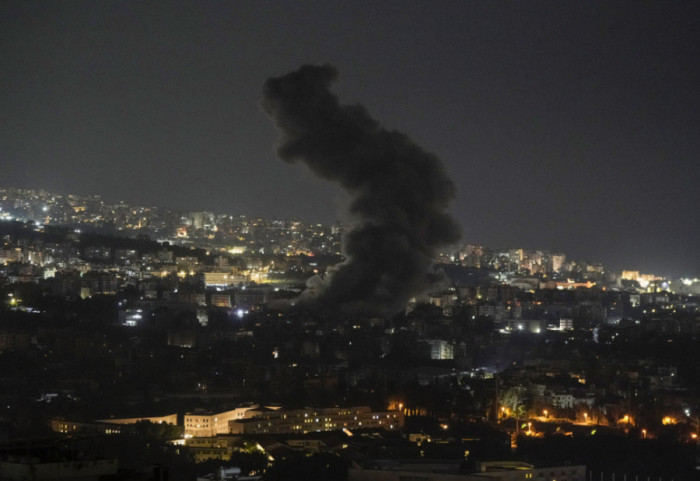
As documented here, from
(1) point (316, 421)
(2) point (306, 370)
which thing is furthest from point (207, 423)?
(2) point (306, 370)

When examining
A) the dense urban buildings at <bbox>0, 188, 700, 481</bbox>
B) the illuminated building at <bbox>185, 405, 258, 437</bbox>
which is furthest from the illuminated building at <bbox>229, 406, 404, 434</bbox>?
the illuminated building at <bbox>185, 405, 258, 437</bbox>

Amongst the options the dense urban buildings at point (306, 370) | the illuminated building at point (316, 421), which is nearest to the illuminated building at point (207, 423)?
the dense urban buildings at point (306, 370)

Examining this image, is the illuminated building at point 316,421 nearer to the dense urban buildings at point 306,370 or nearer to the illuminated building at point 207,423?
the dense urban buildings at point 306,370

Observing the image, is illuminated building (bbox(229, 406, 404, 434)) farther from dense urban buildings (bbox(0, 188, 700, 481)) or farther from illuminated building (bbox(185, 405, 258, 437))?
illuminated building (bbox(185, 405, 258, 437))

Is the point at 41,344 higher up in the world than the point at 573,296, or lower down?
lower down

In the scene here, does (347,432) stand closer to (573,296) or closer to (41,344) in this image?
(41,344)

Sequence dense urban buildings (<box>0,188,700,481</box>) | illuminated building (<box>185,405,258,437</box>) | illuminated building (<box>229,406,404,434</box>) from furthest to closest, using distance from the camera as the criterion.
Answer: illuminated building (<box>229,406,404,434</box>) < illuminated building (<box>185,405,258,437</box>) < dense urban buildings (<box>0,188,700,481</box>)

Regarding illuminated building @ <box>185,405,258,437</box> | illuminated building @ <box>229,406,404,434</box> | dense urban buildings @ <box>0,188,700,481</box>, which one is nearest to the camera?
dense urban buildings @ <box>0,188,700,481</box>

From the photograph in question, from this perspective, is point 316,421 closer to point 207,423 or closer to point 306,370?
point 207,423

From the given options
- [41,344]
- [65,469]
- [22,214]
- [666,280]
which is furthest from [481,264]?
[65,469]
